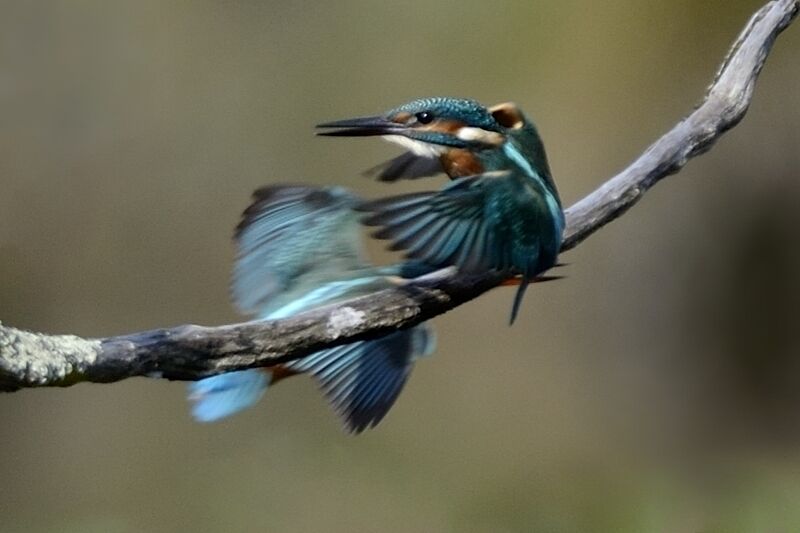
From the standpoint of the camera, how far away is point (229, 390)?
82 cm

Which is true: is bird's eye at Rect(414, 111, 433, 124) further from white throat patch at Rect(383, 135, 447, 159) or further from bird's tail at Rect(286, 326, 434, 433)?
bird's tail at Rect(286, 326, 434, 433)

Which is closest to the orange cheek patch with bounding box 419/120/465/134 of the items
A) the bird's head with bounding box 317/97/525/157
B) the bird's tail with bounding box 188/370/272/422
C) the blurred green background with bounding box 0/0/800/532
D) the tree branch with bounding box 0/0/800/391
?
the bird's head with bounding box 317/97/525/157

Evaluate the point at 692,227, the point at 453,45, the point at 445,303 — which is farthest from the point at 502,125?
the point at 692,227

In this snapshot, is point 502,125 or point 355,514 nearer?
point 502,125

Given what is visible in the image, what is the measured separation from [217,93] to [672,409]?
81cm

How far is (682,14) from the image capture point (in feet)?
4.91

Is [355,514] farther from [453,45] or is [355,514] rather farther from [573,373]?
[453,45]

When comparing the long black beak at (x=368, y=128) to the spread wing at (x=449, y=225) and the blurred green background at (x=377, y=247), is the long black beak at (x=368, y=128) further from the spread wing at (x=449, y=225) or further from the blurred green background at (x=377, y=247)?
the blurred green background at (x=377, y=247)

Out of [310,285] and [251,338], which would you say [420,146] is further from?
[251,338]

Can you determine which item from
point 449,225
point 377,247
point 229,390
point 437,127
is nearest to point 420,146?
point 437,127

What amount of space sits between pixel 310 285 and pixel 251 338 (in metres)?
0.18

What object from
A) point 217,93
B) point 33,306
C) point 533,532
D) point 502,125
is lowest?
point 533,532

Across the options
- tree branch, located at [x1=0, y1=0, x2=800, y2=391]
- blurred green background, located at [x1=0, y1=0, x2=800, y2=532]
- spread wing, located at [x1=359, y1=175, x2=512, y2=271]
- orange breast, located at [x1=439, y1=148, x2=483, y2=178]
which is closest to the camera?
tree branch, located at [x1=0, y1=0, x2=800, y2=391]

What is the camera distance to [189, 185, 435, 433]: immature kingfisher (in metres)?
0.82
